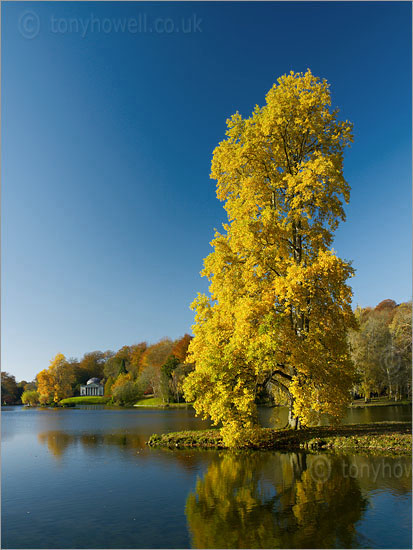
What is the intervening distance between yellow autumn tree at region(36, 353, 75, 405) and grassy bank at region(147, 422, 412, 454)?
75836 mm

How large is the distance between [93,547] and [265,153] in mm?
17029

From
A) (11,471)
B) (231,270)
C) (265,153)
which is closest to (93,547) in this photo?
(11,471)

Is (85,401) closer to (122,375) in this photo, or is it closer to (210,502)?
(122,375)

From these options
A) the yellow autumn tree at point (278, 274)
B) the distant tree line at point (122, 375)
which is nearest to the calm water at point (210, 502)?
the yellow autumn tree at point (278, 274)

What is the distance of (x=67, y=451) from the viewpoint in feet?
67.5

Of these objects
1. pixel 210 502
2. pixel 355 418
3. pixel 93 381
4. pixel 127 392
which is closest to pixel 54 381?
pixel 93 381

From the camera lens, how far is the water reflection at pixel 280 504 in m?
8.02

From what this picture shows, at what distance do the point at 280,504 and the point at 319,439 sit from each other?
7935 mm

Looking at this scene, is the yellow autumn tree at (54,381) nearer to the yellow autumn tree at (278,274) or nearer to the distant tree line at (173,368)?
the distant tree line at (173,368)

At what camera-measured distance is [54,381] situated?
88.8 metres

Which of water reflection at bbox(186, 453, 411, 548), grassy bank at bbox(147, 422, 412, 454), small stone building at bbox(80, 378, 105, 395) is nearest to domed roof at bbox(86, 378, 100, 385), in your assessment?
small stone building at bbox(80, 378, 105, 395)

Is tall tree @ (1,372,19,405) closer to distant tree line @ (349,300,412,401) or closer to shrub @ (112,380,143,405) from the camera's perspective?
shrub @ (112,380,143,405)

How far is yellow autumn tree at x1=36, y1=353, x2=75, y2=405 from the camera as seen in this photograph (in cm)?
8769

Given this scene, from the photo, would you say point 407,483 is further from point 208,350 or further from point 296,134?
point 296,134
